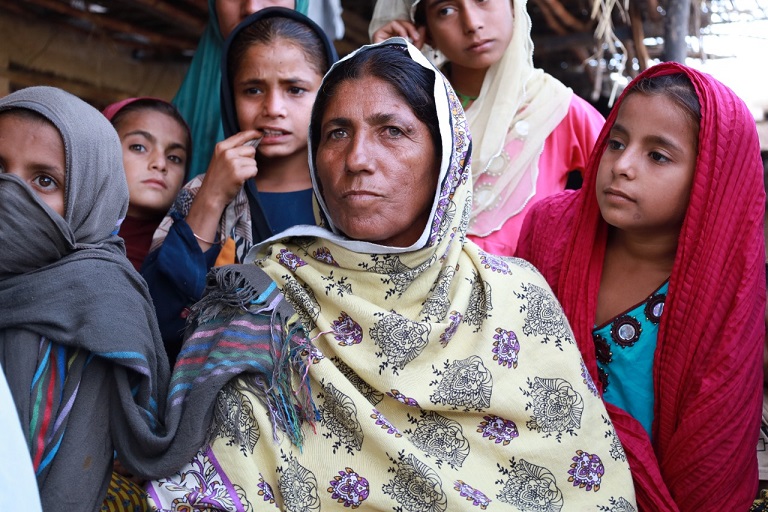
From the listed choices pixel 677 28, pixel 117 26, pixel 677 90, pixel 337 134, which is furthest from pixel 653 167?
pixel 117 26

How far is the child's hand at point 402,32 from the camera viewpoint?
326 cm

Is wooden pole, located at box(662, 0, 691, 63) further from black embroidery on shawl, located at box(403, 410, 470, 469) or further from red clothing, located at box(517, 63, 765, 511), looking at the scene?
black embroidery on shawl, located at box(403, 410, 470, 469)

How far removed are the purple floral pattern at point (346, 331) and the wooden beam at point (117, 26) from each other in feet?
10.9

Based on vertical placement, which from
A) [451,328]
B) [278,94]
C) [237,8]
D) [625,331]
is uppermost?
[237,8]

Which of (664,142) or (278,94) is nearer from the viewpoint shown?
(664,142)

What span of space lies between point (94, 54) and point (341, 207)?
3.90 m

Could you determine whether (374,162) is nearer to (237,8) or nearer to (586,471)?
(586,471)

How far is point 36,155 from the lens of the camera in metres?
1.86

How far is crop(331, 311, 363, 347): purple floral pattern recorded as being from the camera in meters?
1.99

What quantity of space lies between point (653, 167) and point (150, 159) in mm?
1734

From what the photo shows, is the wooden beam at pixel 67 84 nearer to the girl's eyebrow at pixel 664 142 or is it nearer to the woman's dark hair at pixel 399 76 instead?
the woman's dark hair at pixel 399 76

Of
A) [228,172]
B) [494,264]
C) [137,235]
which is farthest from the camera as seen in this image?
[137,235]

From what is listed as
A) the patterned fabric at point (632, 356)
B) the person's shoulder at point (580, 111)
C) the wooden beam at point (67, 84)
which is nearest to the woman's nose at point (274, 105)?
the person's shoulder at point (580, 111)

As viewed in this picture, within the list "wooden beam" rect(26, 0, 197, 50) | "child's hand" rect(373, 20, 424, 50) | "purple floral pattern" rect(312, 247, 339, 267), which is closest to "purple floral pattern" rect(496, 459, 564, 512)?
"purple floral pattern" rect(312, 247, 339, 267)
